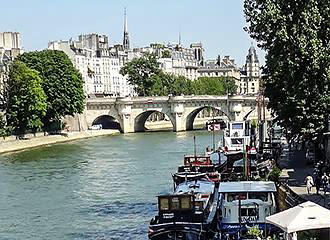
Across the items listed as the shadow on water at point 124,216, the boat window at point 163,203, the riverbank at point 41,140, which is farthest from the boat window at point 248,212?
the riverbank at point 41,140

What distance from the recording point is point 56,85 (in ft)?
291

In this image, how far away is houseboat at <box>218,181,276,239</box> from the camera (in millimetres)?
24281

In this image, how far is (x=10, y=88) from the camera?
81.7m

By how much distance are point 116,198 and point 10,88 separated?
1752 inches

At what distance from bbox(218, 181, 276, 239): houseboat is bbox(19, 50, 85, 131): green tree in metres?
63.5

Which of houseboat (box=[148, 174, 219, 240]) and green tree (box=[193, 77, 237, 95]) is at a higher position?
green tree (box=[193, 77, 237, 95])

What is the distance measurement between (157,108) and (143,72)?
73.0 ft

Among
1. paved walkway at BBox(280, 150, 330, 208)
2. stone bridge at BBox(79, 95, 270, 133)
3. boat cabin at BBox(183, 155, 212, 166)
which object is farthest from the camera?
stone bridge at BBox(79, 95, 270, 133)

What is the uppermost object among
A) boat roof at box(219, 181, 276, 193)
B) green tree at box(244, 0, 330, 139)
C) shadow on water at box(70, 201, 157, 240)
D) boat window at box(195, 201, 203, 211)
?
green tree at box(244, 0, 330, 139)

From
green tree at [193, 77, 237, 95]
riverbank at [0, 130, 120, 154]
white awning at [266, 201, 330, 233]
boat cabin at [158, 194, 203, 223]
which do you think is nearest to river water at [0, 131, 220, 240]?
riverbank at [0, 130, 120, 154]

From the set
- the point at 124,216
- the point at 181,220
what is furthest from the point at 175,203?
the point at 124,216

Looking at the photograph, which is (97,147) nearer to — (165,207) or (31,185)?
(31,185)

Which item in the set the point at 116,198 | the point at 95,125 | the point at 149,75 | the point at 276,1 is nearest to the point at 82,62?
the point at 149,75

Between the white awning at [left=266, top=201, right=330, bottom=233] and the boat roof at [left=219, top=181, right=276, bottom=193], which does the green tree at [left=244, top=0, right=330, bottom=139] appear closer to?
the boat roof at [left=219, top=181, right=276, bottom=193]
